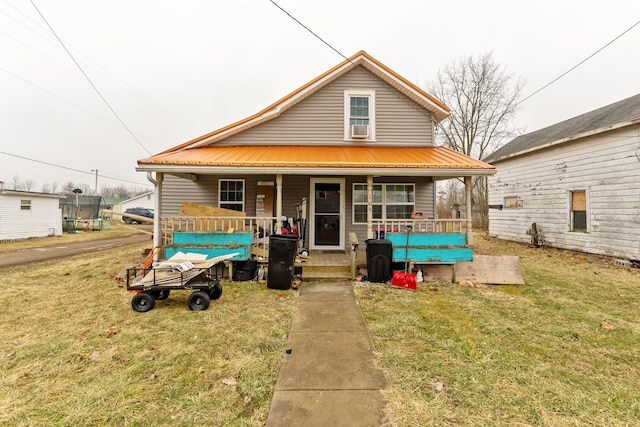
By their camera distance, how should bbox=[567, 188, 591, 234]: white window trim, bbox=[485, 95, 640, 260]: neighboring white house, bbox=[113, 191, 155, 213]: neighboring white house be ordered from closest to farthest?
bbox=[485, 95, 640, 260]: neighboring white house → bbox=[567, 188, 591, 234]: white window trim → bbox=[113, 191, 155, 213]: neighboring white house

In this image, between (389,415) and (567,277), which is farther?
(567,277)

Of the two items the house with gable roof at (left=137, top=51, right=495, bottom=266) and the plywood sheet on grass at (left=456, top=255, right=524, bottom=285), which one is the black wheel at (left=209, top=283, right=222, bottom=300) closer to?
the house with gable roof at (left=137, top=51, right=495, bottom=266)

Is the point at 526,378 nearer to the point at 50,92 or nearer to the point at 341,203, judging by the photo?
the point at 341,203

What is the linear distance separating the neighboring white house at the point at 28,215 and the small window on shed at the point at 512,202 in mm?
28508

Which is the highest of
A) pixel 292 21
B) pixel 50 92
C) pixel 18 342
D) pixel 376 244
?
pixel 50 92

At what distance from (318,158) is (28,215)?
2060 centimetres

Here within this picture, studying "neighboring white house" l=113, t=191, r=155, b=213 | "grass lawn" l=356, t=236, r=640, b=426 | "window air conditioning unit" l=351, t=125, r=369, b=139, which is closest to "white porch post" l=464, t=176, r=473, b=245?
"grass lawn" l=356, t=236, r=640, b=426

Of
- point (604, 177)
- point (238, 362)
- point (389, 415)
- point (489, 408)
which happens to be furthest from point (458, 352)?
point (604, 177)

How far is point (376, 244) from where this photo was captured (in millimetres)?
6465

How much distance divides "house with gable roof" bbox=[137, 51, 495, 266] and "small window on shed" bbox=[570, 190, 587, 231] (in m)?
6.28

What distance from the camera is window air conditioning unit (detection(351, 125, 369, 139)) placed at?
8.95 meters

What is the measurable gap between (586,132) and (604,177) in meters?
1.78

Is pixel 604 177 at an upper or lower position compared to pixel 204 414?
upper

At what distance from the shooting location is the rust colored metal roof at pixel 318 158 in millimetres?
6738
